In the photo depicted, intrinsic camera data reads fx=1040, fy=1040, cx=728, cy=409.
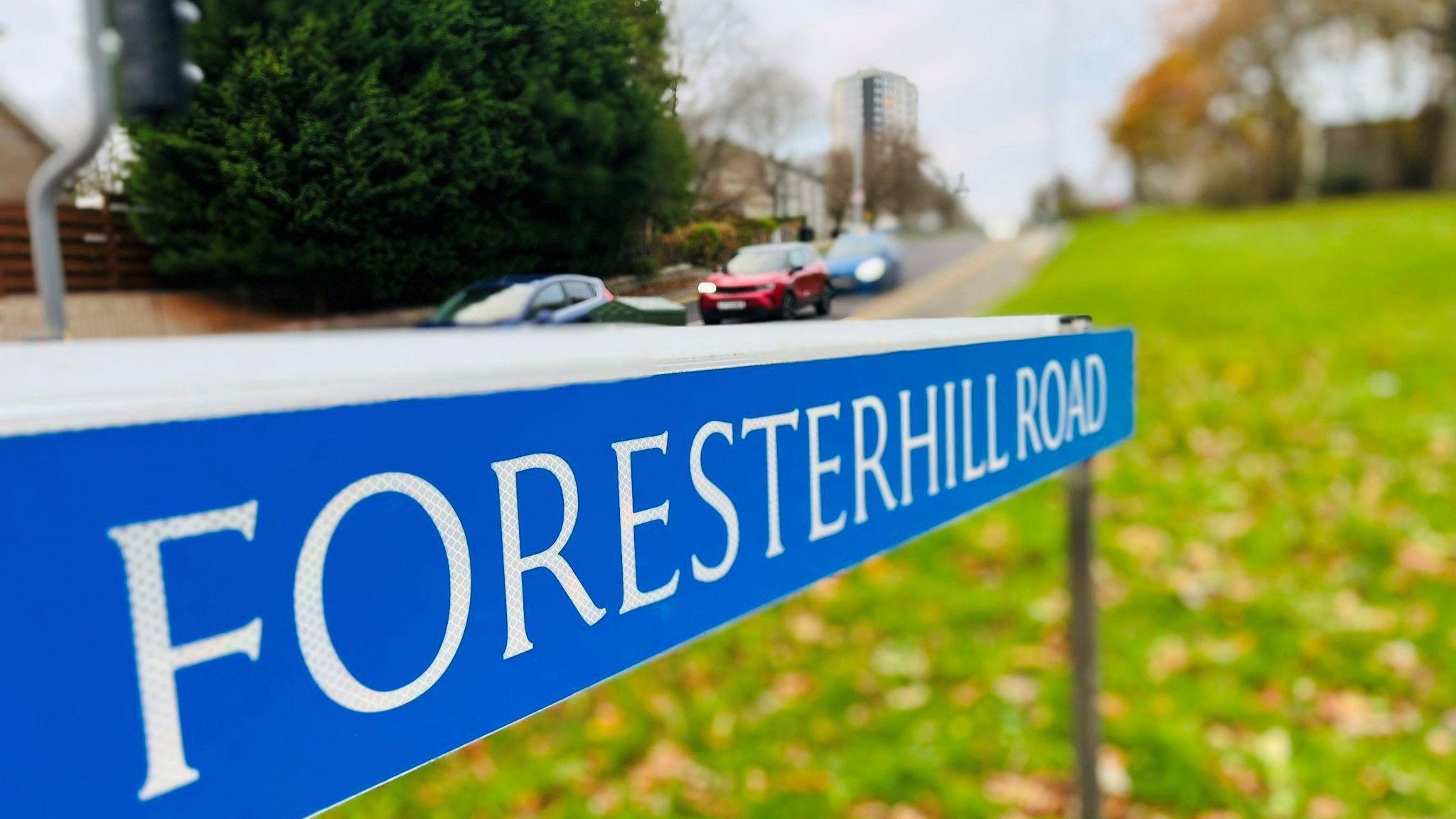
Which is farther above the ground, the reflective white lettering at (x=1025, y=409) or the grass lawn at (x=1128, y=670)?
the reflective white lettering at (x=1025, y=409)

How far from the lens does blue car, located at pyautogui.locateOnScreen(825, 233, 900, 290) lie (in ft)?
2.10

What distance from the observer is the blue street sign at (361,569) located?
30 centimetres

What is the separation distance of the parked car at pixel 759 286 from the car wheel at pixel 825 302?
0.04 ft

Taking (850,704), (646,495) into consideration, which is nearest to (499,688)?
(646,495)

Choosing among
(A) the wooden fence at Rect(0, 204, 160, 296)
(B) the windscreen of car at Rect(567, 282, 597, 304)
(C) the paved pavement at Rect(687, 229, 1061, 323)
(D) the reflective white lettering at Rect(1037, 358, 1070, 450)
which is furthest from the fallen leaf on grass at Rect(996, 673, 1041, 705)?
(A) the wooden fence at Rect(0, 204, 160, 296)

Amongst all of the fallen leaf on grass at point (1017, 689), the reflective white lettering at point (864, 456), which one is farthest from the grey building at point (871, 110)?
the fallen leaf on grass at point (1017, 689)

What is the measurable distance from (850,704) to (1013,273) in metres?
1.57

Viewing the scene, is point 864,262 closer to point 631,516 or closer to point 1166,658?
point 631,516

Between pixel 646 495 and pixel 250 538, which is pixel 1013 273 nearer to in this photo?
pixel 646 495

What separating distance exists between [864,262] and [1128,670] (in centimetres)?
202

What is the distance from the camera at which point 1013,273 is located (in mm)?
998

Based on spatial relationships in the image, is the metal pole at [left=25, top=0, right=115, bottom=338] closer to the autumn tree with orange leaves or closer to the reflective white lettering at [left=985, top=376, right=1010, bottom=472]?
the reflective white lettering at [left=985, top=376, right=1010, bottom=472]

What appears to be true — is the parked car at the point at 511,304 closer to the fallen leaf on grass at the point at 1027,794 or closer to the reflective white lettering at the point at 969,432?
the reflective white lettering at the point at 969,432

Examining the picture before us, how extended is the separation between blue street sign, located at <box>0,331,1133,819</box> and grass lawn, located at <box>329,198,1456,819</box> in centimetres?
68
